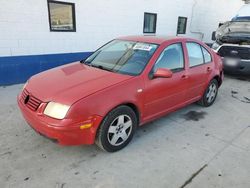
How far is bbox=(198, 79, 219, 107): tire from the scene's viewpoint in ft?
15.1

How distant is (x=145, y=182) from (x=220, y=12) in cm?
1300

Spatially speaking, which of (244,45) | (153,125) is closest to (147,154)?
(153,125)

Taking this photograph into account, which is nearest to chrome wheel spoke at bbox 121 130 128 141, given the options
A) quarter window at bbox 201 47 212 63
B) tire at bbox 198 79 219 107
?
tire at bbox 198 79 219 107

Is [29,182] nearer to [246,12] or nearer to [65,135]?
[65,135]

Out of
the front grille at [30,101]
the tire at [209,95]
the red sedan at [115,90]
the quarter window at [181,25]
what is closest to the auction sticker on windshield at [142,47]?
the red sedan at [115,90]

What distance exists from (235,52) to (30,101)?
635 cm

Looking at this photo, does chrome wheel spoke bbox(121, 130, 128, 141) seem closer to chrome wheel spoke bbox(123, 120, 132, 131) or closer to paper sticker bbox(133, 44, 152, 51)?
chrome wheel spoke bbox(123, 120, 132, 131)

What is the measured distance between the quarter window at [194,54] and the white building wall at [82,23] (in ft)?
12.8

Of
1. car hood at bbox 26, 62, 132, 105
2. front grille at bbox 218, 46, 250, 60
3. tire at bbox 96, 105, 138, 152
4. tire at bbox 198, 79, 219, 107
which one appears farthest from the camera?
front grille at bbox 218, 46, 250, 60

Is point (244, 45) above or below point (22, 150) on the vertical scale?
above

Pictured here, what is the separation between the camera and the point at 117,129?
2.93 metres

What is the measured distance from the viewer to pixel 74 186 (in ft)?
7.84

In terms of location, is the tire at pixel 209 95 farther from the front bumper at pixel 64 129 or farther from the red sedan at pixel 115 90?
the front bumper at pixel 64 129

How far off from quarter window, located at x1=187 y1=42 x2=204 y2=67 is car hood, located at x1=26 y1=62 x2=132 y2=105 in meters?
1.51
